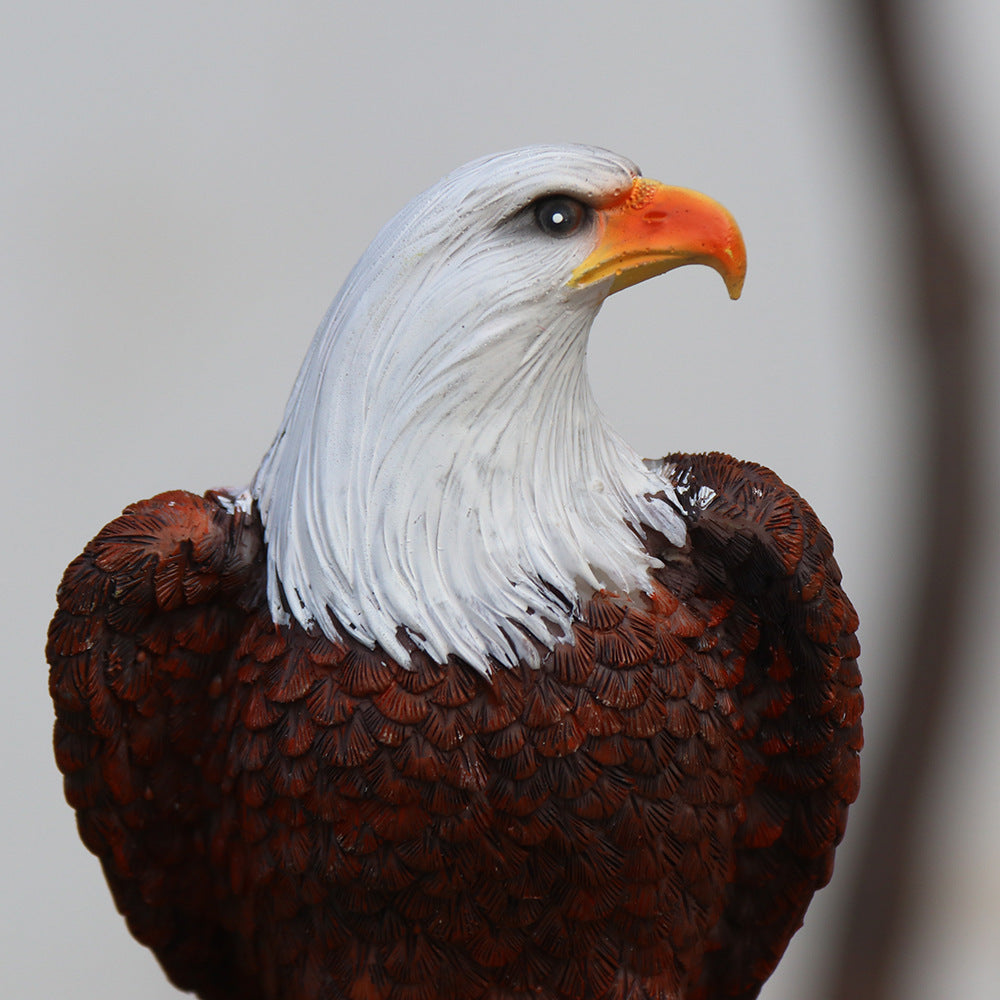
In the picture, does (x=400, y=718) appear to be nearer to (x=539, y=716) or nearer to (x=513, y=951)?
(x=539, y=716)

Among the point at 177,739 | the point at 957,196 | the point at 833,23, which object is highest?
the point at 833,23

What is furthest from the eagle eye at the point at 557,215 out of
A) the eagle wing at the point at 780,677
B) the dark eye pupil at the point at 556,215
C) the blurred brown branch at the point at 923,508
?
the blurred brown branch at the point at 923,508

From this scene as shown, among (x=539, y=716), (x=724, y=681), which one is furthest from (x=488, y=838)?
(x=724, y=681)

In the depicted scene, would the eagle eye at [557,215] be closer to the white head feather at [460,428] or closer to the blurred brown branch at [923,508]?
the white head feather at [460,428]

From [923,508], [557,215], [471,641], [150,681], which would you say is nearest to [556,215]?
[557,215]

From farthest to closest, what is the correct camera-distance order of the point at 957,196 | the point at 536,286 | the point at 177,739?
the point at 957,196 < the point at 177,739 < the point at 536,286

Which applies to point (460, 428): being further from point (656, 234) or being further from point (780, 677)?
point (780, 677)
